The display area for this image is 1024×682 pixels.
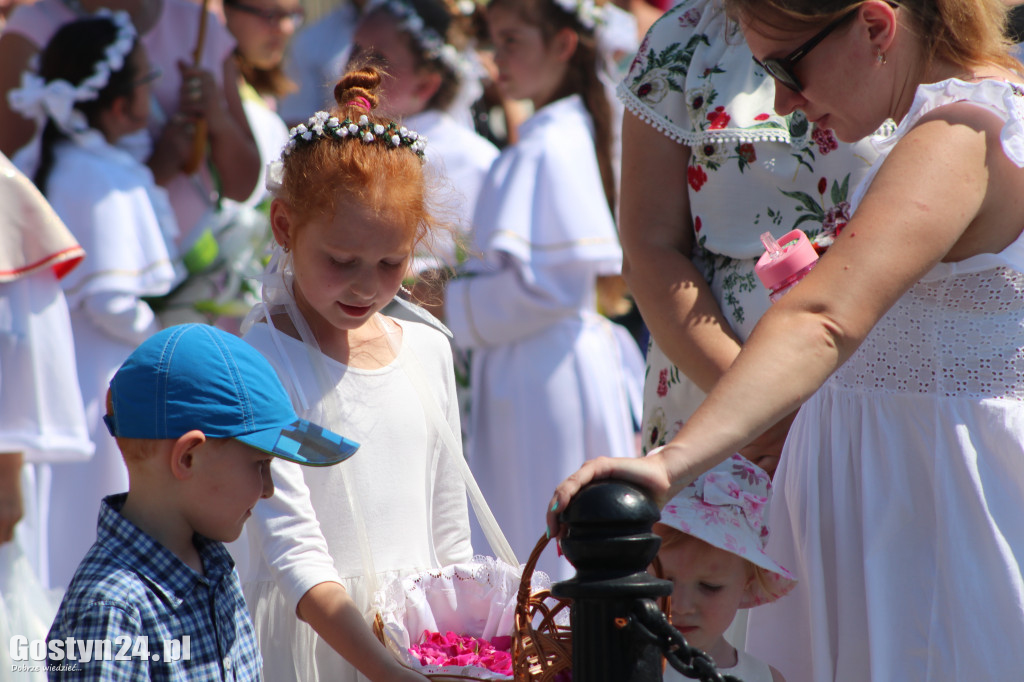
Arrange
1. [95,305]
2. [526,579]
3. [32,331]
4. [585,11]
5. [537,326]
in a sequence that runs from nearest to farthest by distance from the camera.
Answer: [526,579] → [32,331] → [95,305] → [537,326] → [585,11]

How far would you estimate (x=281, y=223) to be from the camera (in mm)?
2617

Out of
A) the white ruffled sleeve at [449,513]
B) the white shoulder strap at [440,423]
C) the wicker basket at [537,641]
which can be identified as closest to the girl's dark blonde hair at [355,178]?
the white shoulder strap at [440,423]

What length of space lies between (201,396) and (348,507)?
566 millimetres

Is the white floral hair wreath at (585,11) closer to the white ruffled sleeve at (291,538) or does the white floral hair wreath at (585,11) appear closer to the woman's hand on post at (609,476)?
the white ruffled sleeve at (291,538)

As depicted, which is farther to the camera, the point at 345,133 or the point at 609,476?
the point at 345,133

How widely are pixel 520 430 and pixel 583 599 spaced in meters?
3.75

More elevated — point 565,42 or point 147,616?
point 565,42

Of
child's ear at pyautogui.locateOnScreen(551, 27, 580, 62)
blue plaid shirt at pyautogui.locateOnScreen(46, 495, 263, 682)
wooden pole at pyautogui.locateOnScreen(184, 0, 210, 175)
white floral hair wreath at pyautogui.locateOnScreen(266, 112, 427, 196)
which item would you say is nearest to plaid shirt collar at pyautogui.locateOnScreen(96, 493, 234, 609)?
blue plaid shirt at pyautogui.locateOnScreen(46, 495, 263, 682)

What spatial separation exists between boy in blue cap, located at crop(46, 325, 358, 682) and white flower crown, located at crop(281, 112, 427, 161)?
2.18 ft

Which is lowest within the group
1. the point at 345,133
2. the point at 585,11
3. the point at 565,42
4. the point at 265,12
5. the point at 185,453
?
the point at 185,453

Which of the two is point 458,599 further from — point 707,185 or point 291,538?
point 707,185

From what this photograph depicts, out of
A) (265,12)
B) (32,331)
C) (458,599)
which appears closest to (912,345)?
(458,599)

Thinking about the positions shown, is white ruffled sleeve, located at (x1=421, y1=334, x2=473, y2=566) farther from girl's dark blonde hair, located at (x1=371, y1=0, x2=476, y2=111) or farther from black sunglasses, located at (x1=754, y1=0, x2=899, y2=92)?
girl's dark blonde hair, located at (x1=371, y1=0, x2=476, y2=111)

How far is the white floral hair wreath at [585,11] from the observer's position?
5.49 meters
